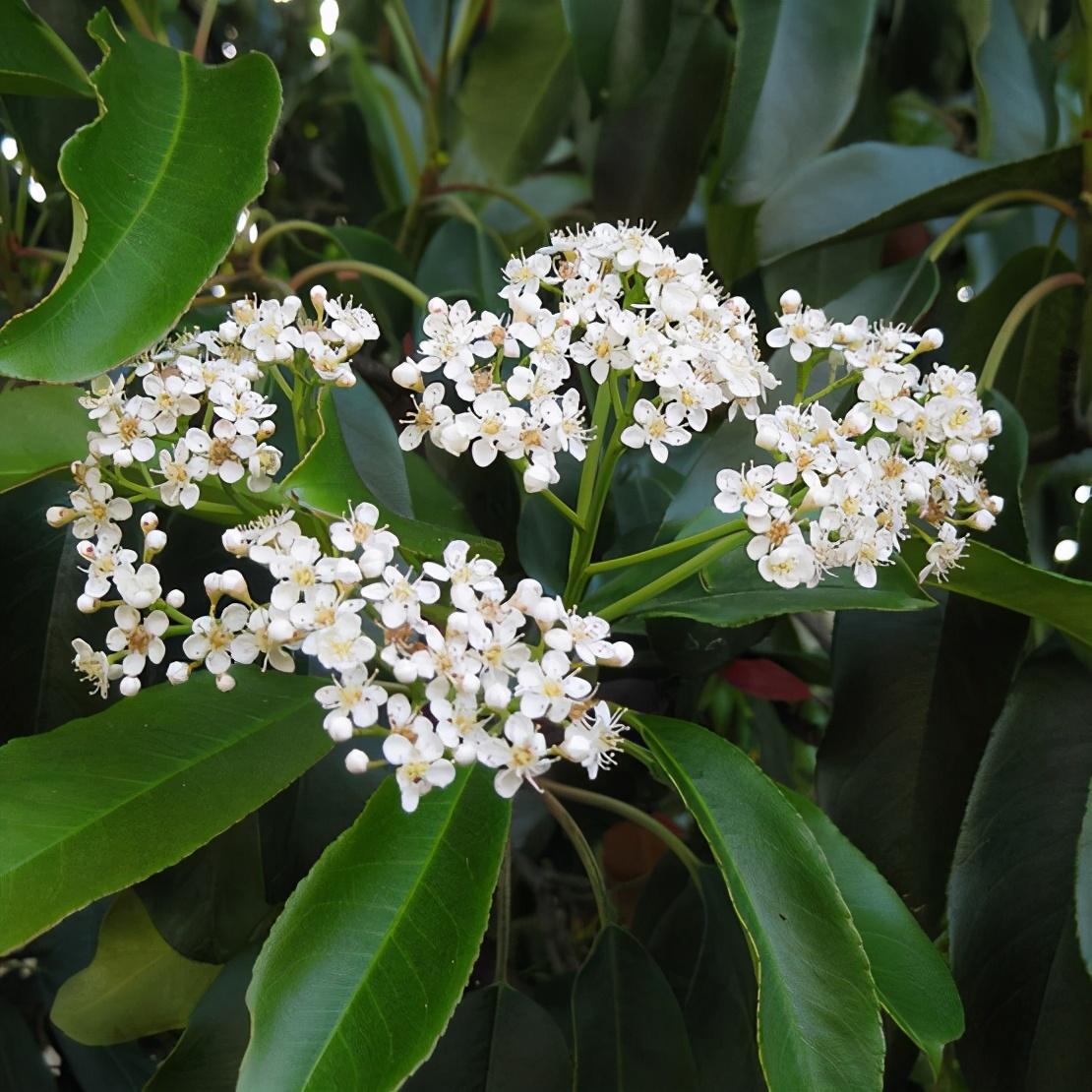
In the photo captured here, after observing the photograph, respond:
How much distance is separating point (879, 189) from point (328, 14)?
Answer: 3.01 ft

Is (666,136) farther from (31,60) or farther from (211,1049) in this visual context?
(211,1049)

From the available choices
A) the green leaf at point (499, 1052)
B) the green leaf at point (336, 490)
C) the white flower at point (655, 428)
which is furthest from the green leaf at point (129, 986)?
the white flower at point (655, 428)

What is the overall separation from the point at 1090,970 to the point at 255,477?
57 centimetres

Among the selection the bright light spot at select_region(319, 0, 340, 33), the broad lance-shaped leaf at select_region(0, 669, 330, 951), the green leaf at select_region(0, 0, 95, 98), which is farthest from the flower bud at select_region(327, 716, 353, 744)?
the bright light spot at select_region(319, 0, 340, 33)

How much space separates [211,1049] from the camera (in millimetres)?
751

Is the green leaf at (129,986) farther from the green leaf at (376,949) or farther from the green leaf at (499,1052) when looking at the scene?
the green leaf at (376,949)

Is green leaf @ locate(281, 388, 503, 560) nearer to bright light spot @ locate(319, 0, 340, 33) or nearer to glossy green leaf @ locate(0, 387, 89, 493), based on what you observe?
glossy green leaf @ locate(0, 387, 89, 493)

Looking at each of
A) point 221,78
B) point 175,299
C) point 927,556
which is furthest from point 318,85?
point 927,556

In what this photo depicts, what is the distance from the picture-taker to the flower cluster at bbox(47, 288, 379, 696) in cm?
63

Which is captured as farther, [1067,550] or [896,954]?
[1067,550]

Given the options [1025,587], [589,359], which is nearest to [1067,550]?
[1025,587]

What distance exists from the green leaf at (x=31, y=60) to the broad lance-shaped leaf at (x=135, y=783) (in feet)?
1.65

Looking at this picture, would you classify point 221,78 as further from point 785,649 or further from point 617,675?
point 785,649

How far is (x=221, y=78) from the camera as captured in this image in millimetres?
815
